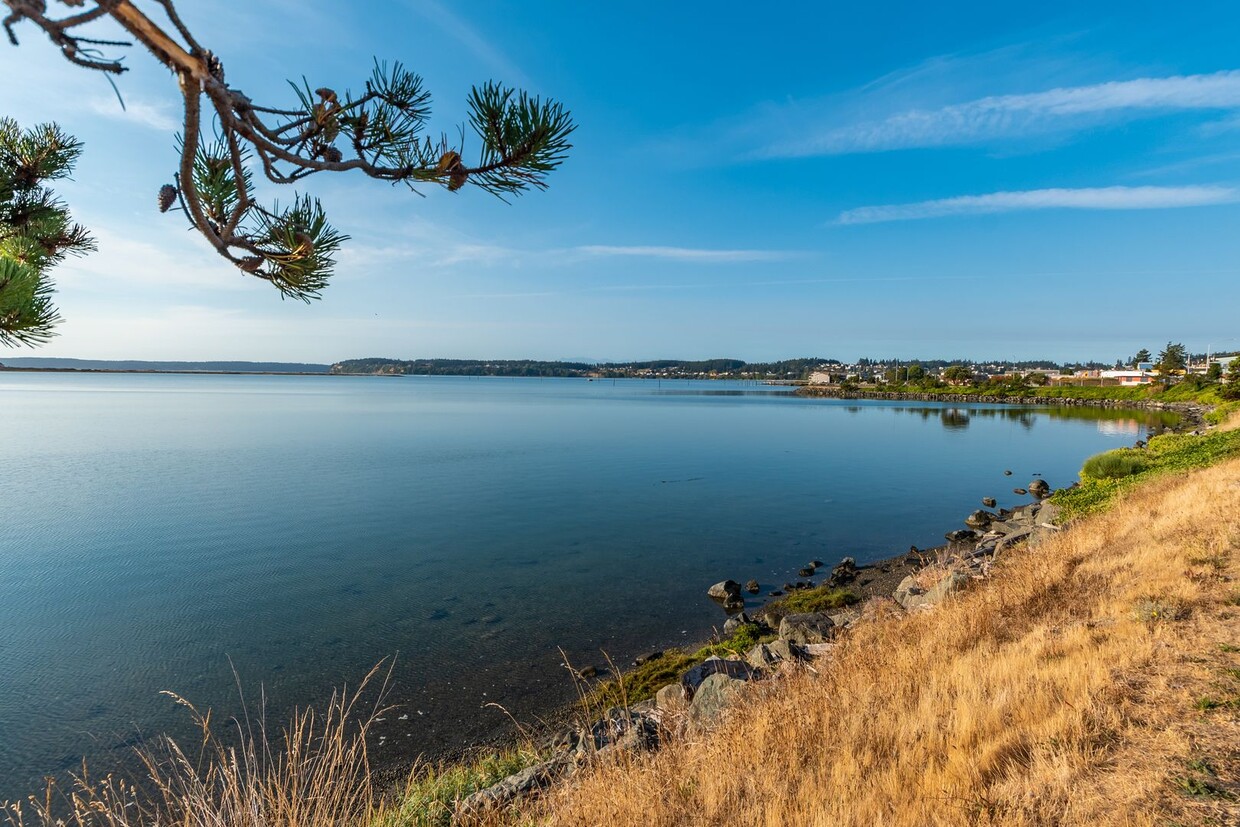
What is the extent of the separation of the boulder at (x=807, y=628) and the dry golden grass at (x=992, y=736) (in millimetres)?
3027

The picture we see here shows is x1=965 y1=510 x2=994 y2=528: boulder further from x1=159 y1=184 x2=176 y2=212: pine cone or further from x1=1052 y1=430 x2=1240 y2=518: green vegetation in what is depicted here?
x1=159 y1=184 x2=176 y2=212: pine cone

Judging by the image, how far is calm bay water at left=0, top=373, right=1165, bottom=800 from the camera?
10.1 meters

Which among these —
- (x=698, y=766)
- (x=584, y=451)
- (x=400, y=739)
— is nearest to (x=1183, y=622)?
(x=698, y=766)

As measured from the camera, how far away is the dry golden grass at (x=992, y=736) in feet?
11.9

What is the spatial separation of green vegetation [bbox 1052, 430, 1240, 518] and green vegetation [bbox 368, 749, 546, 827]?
1653 centimetres

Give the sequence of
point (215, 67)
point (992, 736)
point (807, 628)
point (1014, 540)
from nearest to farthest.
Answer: point (215, 67), point (992, 736), point (807, 628), point (1014, 540)

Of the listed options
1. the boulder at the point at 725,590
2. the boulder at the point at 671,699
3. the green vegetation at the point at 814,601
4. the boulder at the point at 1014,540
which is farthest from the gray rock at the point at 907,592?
the boulder at the point at 671,699

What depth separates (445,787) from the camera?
6.80m

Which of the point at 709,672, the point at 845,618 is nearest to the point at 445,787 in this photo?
the point at 709,672

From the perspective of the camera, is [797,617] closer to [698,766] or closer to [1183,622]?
[1183,622]

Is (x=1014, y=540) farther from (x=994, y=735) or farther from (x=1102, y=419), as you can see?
(x=1102, y=419)

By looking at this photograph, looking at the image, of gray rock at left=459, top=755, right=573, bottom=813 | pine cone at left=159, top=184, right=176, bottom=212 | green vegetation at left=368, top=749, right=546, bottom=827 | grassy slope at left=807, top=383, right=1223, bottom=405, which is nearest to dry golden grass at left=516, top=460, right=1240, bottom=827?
gray rock at left=459, top=755, right=573, bottom=813

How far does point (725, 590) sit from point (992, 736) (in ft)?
33.9

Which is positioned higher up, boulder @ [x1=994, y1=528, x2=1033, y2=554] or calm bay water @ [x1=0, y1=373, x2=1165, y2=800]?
boulder @ [x1=994, y1=528, x2=1033, y2=554]
